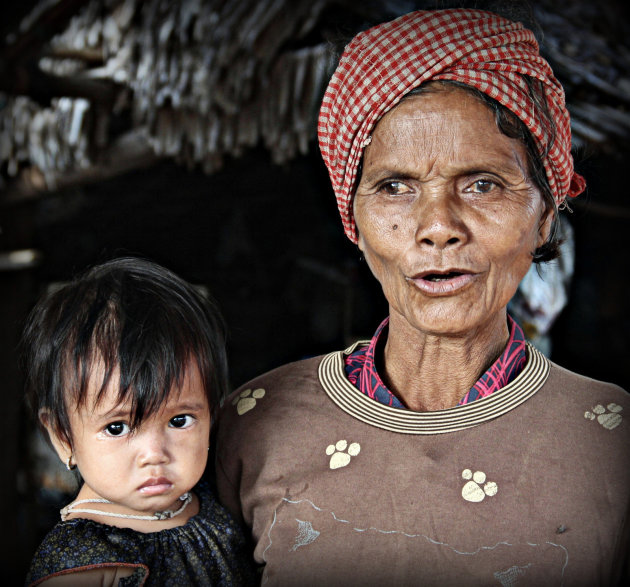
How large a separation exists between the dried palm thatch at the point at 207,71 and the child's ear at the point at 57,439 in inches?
60.6

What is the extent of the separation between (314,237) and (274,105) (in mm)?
2092

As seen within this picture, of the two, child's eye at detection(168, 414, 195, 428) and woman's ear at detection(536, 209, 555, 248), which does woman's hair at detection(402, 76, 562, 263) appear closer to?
woman's ear at detection(536, 209, 555, 248)

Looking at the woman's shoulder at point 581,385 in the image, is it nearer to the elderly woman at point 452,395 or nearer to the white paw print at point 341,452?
the elderly woman at point 452,395

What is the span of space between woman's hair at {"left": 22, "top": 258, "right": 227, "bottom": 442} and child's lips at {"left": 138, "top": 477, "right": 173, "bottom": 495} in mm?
137

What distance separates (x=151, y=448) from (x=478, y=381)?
80 centimetres

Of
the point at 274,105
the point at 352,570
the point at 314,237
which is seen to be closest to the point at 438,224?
the point at 352,570

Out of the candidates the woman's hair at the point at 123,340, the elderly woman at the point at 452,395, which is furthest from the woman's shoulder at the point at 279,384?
the woman's hair at the point at 123,340

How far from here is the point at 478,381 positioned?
6.07 ft

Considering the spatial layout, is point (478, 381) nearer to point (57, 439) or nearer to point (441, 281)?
point (441, 281)

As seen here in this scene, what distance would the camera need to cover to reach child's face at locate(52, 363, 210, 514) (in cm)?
165

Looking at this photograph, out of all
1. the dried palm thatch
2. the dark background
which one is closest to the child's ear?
the dried palm thatch

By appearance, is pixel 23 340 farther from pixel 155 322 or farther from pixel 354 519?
pixel 354 519

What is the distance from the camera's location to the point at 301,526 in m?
1.76

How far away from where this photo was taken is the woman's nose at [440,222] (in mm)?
1688
